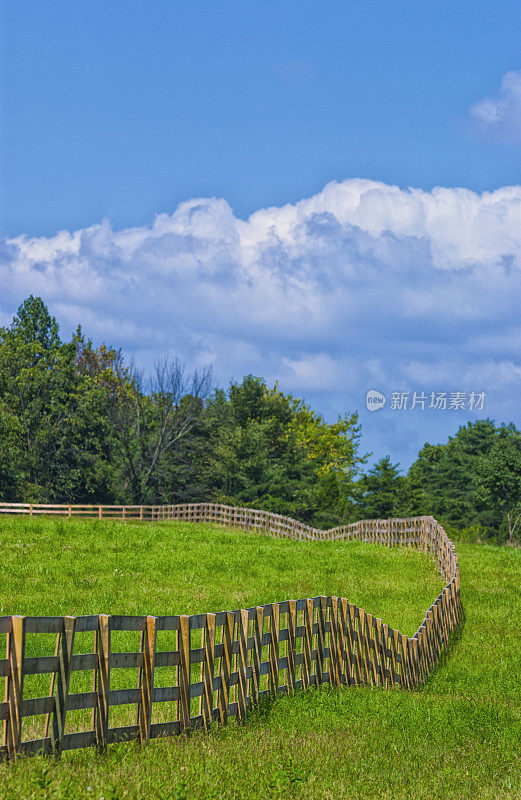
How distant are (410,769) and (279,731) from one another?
1592mm

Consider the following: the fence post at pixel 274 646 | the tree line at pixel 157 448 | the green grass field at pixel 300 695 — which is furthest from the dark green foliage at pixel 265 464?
the fence post at pixel 274 646

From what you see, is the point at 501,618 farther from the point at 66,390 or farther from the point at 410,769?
the point at 66,390

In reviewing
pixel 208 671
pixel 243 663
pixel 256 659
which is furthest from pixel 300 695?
pixel 208 671

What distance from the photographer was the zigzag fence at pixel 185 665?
784 centimetres

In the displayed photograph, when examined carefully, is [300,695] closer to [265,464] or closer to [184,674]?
[184,674]

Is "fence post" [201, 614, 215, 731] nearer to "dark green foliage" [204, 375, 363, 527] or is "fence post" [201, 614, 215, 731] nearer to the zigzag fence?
the zigzag fence

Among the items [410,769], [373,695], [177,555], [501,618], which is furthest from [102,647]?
[177,555]

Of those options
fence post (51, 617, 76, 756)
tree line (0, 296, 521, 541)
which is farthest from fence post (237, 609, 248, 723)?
tree line (0, 296, 521, 541)

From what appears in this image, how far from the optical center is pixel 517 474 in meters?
74.6

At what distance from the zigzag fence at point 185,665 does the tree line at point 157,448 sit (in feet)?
146

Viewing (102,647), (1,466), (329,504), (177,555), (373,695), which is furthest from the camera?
(329,504)

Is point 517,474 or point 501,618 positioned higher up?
point 517,474

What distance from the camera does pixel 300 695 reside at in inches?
479

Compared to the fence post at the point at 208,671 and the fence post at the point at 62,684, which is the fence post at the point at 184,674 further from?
the fence post at the point at 62,684
